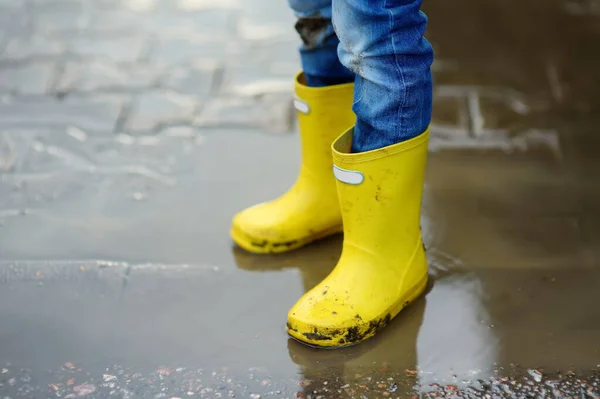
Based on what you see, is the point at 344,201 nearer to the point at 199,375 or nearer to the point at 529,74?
the point at 199,375

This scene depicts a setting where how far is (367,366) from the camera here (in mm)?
1765

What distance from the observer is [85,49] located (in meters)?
3.34

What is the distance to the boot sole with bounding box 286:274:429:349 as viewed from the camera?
1817 mm

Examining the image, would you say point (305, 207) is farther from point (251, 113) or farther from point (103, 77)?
point (103, 77)

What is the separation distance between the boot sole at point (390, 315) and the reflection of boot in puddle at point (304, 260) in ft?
0.76

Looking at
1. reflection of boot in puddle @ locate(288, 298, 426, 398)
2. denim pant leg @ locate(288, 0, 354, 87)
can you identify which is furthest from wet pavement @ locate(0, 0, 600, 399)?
denim pant leg @ locate(288, 0, 354, 87)

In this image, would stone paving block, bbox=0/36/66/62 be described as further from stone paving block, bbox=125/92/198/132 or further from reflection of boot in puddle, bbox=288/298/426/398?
reflection of boot in puddle, bbox=288/298/426/398

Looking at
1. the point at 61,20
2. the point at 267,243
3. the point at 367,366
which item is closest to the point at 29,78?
the point at 61,20

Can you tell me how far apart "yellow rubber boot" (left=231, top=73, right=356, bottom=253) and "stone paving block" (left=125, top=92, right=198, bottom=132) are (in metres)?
0.78

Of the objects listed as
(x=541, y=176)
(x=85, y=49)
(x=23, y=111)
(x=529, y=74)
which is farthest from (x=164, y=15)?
(x=541, y=176)

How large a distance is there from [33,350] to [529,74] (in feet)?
6.85

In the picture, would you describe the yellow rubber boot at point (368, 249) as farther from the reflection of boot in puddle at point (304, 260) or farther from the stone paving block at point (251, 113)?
the stone paving block at point (251, 113)

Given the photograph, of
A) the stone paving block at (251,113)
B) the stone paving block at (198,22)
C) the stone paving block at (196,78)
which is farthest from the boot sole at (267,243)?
the stone paving block at (198,22)

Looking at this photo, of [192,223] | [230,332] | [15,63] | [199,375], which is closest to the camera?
[199,375]
